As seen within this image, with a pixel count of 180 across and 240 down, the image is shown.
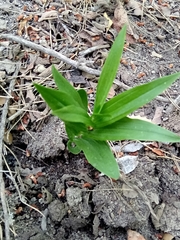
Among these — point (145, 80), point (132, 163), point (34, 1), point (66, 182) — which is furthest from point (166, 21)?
point (66, 182)

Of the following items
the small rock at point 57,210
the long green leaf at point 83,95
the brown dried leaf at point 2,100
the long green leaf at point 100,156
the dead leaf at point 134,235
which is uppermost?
the brown dried leaf at point 2,100

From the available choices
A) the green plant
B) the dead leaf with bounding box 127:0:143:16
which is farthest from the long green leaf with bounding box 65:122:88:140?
the dead leaf with bounding box 127:0:143:16

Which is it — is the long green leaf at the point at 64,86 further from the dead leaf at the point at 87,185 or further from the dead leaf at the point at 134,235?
the dead leaf at the point at 134,235

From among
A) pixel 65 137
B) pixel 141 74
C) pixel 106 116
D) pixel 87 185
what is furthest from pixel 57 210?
pixel 141 74

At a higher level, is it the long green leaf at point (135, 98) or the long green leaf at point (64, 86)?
the long green leaf at point (64, 86)

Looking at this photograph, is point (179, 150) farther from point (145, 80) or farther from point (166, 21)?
point (166, 21)

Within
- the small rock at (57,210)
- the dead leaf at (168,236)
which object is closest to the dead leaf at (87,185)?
the small rock at (57,210)

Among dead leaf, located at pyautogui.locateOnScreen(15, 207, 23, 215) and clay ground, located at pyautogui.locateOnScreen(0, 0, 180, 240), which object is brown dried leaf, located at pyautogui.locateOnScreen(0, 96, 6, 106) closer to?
clay ground, located at pyautogui.locateOnScreen(0, 0, 180, 240)
